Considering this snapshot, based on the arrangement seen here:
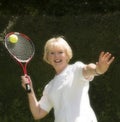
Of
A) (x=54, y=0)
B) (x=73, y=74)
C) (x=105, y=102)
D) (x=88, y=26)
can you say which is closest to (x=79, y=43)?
(x=88, y=26)

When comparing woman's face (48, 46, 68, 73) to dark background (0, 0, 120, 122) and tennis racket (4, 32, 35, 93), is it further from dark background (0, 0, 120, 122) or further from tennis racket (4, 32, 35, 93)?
dark background (0, 0, 120, 122)

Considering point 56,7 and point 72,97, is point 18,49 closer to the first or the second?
point 72,97

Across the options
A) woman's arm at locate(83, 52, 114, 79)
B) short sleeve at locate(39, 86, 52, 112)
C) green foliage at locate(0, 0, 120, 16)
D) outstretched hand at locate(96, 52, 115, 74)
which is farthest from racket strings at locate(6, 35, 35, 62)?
green foliage at locate(0, 0, 120, 16)

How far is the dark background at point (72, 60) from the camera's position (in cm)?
877

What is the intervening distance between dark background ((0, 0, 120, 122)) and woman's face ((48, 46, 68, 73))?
156 inches

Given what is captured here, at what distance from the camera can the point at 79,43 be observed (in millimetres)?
8930

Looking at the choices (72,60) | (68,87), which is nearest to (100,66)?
(68,87)

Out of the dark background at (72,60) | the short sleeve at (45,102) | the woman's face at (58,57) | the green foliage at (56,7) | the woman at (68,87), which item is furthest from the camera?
the green foliage at (56,7)

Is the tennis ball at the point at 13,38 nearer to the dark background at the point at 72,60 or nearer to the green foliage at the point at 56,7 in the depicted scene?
the dark background at the point at 72,60

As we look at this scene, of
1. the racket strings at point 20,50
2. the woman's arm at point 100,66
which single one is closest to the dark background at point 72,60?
the racket strings at point 20,50

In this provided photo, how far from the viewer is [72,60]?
8.88 meters

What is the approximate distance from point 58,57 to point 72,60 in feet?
13.4

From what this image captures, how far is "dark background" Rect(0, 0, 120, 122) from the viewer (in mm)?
8766

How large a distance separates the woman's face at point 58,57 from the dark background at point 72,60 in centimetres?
397
